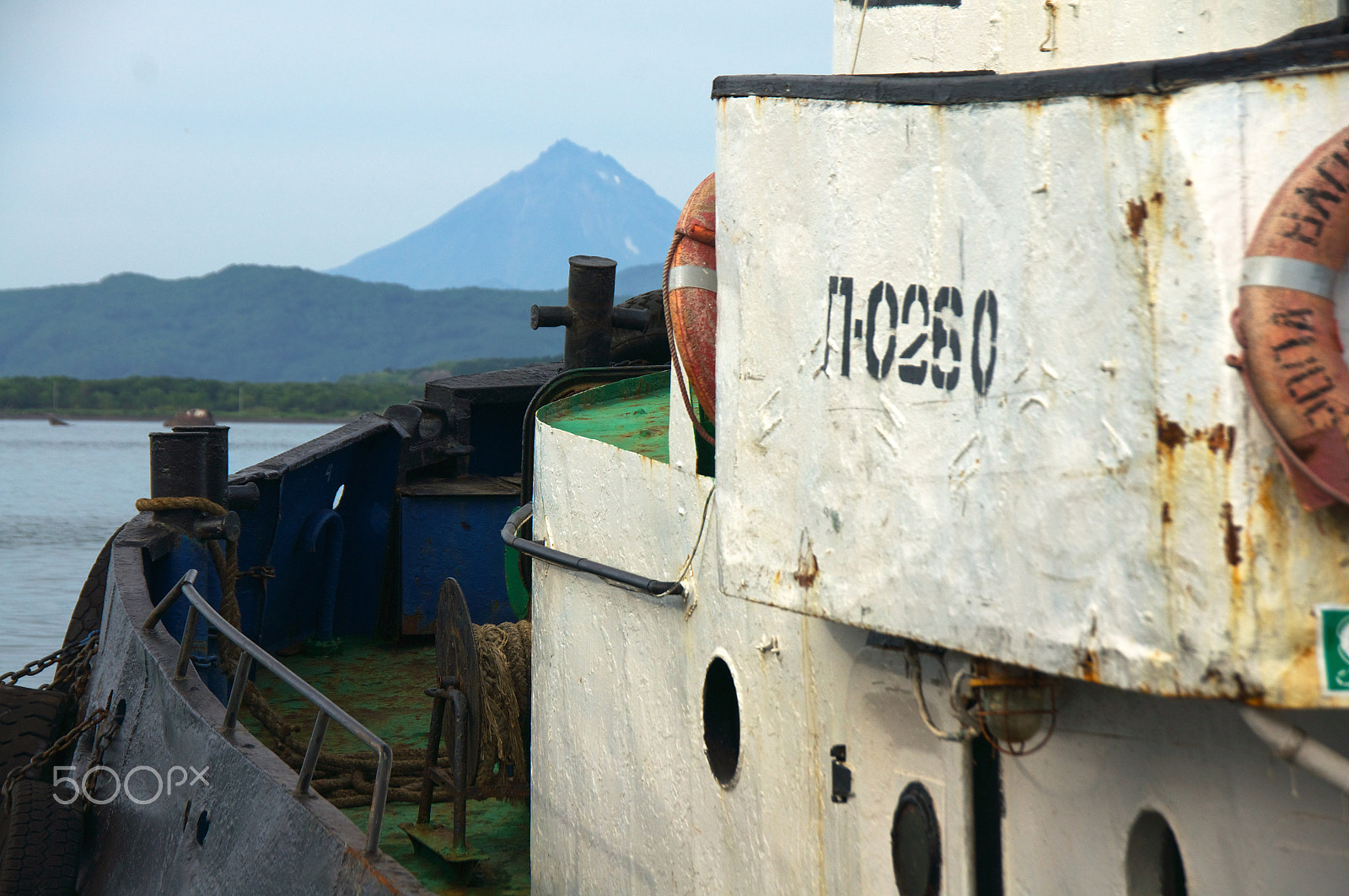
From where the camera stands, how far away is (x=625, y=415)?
563cm

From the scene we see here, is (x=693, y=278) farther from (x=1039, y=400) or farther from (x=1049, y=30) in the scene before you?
(x=1039, y=400)

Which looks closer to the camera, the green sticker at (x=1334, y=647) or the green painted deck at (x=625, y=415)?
the green sticker at (x=1334, y=647)

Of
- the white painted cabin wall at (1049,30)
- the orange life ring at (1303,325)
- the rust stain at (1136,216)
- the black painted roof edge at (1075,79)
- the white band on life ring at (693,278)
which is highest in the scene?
the white painted cabin wall at (1049,30)

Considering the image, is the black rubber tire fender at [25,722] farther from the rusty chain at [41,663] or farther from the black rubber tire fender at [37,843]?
the black rubber tire fender at [37,843]

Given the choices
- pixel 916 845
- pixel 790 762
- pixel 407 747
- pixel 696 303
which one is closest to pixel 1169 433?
pixel 916 845

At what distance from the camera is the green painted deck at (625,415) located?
16.0 feet

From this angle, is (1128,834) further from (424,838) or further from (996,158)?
(424,838)

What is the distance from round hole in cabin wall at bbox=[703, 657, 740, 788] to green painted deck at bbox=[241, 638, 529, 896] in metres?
1.86

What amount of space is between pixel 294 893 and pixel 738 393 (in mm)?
2913

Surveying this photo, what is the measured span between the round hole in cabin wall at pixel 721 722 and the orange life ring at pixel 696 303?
739 mm

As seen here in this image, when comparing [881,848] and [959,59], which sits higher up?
[959,59]

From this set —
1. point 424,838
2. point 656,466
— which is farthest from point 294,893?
point 656,466

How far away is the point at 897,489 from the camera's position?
262cm
